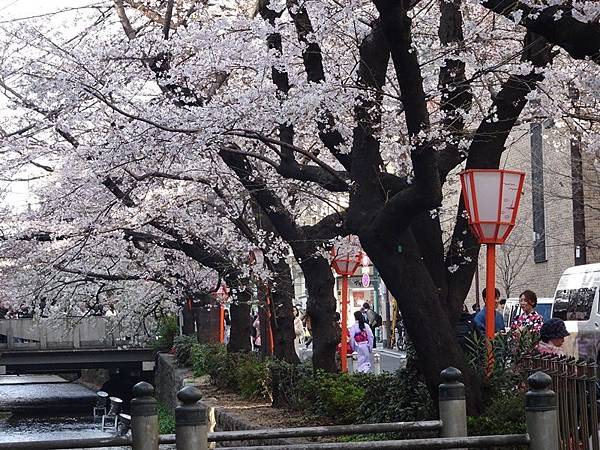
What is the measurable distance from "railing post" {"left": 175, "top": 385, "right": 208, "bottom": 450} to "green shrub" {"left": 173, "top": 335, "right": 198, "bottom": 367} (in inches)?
1001

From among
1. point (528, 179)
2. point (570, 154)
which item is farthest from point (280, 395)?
point (528, 179)

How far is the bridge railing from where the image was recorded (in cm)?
4528

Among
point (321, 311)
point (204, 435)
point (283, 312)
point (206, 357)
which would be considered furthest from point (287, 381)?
point (204, 435)

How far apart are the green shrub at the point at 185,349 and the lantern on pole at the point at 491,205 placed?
2096 centimetres

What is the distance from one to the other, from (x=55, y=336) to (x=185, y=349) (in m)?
A: 14.6

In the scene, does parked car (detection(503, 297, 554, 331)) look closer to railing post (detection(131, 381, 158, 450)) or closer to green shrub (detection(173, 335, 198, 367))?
green shrub (detection(173, 335, 198, 367))

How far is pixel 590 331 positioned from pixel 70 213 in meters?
10.1

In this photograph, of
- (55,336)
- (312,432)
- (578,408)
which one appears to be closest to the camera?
(312,432)

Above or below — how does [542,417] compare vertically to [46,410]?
above

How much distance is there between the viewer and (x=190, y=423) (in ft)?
20.7

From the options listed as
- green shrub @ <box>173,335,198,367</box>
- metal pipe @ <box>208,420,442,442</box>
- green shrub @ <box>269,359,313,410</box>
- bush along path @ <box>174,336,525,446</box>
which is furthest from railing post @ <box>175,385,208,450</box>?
green shrub @ <box>173,335,198,367</box>

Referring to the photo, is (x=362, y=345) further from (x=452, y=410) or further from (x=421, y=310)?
(x=452, y=410)

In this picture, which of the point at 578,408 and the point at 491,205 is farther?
the point at 491,205

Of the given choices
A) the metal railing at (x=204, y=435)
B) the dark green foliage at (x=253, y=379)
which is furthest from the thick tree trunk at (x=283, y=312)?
the metal railing at (x=204, y=435)
